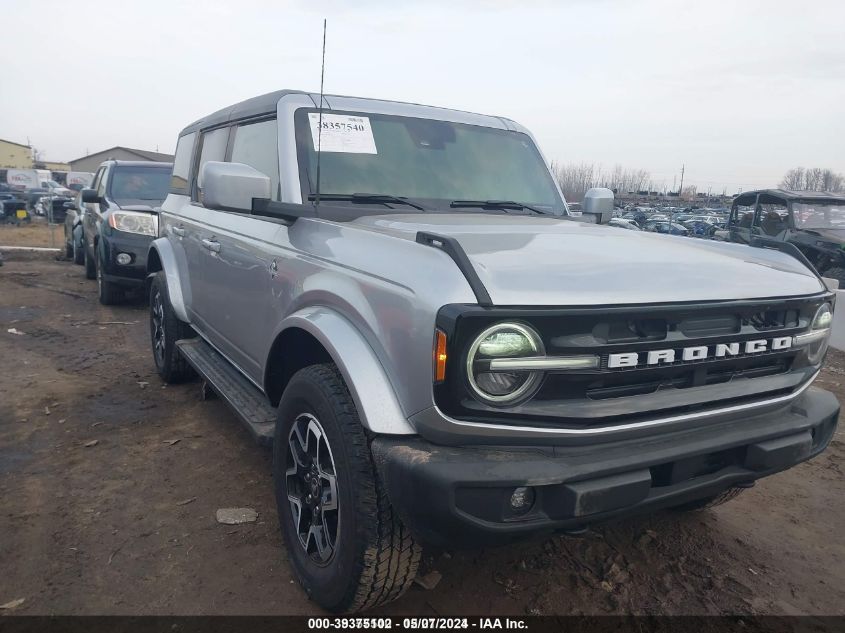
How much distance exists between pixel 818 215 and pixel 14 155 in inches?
3745

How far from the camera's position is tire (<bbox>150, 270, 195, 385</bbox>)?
4.75m

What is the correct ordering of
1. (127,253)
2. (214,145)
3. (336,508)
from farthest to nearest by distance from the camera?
(127,253) < (214,145) < (336,508)

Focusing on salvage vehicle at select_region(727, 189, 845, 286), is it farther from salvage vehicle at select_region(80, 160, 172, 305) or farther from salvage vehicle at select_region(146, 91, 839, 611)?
salvage vehicle at select_region(80, 160, 172, 305)

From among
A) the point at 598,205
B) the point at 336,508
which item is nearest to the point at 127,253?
the point at 598,205

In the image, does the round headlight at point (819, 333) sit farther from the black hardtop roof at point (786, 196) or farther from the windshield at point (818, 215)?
the black hardtop roof at point (786, 196)

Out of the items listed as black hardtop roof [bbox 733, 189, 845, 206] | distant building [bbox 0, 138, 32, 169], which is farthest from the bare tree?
distant building [bbox 0, 138, 32, 169]

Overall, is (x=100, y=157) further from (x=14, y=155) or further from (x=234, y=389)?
(x=234, y=389)

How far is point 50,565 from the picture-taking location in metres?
2.69

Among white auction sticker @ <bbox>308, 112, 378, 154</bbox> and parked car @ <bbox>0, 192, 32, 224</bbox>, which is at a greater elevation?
white auction sticker @ <bbox>308, 112, 378, 154</bbox>

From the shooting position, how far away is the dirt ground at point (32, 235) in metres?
17.4

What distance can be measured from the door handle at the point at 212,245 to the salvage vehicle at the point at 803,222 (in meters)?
8.12

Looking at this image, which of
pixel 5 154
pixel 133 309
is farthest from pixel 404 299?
pixel 5 154

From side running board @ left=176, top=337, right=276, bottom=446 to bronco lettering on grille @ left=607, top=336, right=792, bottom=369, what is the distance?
1586mm

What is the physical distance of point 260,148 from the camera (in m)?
3.46
